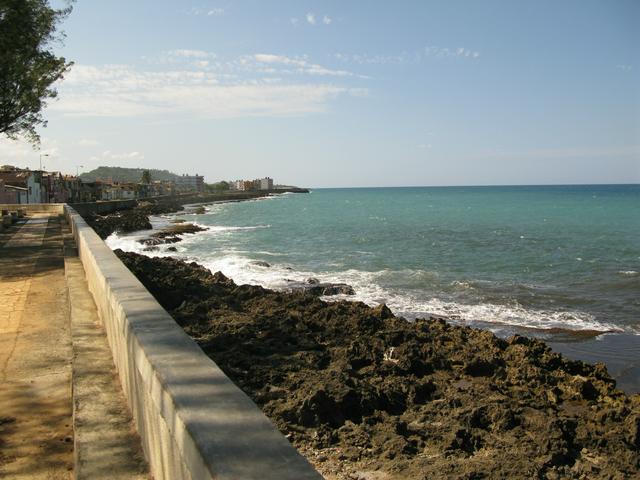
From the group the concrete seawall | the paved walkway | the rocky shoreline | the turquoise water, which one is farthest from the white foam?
the concrete seawall

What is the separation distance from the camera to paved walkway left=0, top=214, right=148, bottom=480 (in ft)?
10.2

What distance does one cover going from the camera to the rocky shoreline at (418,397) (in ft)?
18.2

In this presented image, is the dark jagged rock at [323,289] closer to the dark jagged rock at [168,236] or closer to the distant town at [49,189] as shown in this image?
the dark jagged rock at [168,236]

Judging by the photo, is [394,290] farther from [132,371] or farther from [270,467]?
[270,467]

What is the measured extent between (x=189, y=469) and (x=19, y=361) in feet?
12.5

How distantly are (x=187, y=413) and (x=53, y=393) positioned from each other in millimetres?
2774

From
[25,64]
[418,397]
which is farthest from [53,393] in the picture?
[25,64]

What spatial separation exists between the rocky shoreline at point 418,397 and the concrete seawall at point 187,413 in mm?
2606

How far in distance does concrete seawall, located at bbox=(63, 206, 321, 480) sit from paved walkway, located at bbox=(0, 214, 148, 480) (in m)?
0.18

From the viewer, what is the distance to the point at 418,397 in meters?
7.23

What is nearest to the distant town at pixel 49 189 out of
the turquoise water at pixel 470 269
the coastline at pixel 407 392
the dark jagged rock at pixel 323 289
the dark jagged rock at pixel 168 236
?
the dark jagged rock at pixel 168 236

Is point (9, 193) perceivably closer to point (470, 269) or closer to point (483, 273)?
point (470, 269)

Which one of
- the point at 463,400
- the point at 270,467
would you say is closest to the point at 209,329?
the point at 463,400

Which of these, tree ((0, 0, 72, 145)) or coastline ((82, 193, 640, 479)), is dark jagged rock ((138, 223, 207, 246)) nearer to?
tree ((0, 0, 72, 145))
